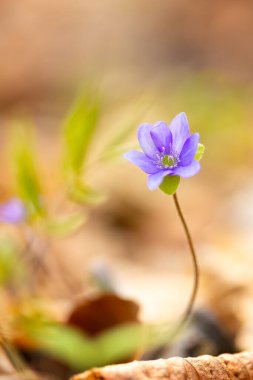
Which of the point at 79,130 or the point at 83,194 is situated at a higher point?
the point at 79,130

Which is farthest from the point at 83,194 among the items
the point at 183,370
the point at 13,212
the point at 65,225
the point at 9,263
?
the point at 183,370

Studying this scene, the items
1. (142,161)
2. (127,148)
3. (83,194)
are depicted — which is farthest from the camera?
(83,194)

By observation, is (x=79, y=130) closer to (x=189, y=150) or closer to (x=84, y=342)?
(x=84, y=342)

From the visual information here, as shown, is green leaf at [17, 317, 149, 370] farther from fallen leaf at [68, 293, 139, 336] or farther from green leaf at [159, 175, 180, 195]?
green leaf at [159, 175, 180, 195]

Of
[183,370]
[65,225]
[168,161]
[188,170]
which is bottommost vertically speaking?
[183,370]

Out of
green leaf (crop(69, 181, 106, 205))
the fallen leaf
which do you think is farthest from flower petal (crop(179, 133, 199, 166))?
the fallen leaf

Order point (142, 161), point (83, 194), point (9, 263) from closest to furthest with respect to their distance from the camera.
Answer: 1. point (142, 161)
2. point (83, 194)
3. point (9, 263)

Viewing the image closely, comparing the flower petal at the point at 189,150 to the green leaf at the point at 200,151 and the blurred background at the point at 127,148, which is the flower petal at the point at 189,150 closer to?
the green leaf at the point at 200,151
